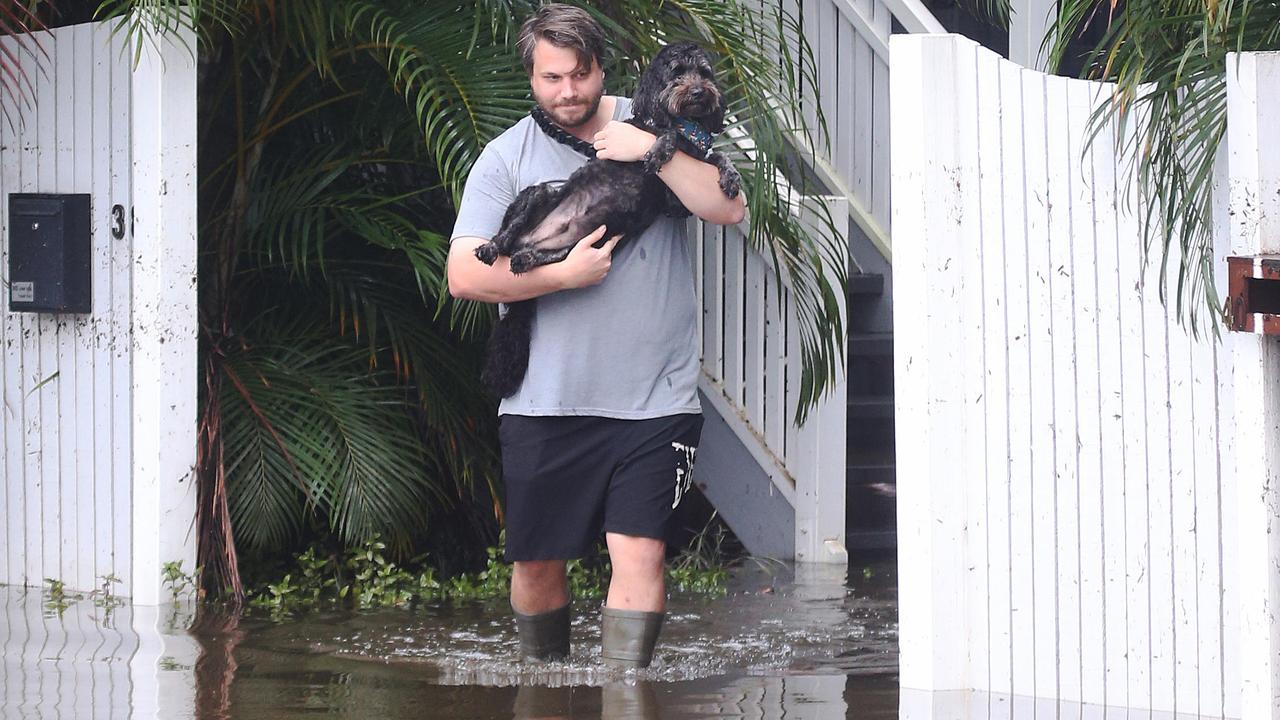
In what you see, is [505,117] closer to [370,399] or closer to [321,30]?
[321,30]

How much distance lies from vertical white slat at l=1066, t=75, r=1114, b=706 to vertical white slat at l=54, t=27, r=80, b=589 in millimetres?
3190

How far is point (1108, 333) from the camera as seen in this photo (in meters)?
3.95

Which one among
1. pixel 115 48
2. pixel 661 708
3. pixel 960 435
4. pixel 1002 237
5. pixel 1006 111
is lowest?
pixel 661 708

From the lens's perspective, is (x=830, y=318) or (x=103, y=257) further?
(x=830, y=318)

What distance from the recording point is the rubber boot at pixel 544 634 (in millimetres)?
4527

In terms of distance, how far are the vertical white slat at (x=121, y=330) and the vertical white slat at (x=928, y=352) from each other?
258cm

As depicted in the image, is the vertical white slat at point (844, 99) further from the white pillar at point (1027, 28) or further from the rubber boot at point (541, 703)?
the rubber boot at point (541, 703)

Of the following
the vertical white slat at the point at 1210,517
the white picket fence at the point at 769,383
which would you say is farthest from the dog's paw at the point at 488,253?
the white picket fence at the point at 769,383

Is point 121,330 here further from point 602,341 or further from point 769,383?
point 769,383

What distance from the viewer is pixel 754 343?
667cm

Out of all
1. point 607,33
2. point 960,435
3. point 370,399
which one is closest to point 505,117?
point 607,33

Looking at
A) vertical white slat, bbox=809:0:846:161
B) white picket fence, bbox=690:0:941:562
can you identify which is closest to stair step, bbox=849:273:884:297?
vertical white slat, bbox=809:0:846:161

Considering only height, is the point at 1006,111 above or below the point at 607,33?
Answer: below

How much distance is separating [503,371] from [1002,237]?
4.18 ft
